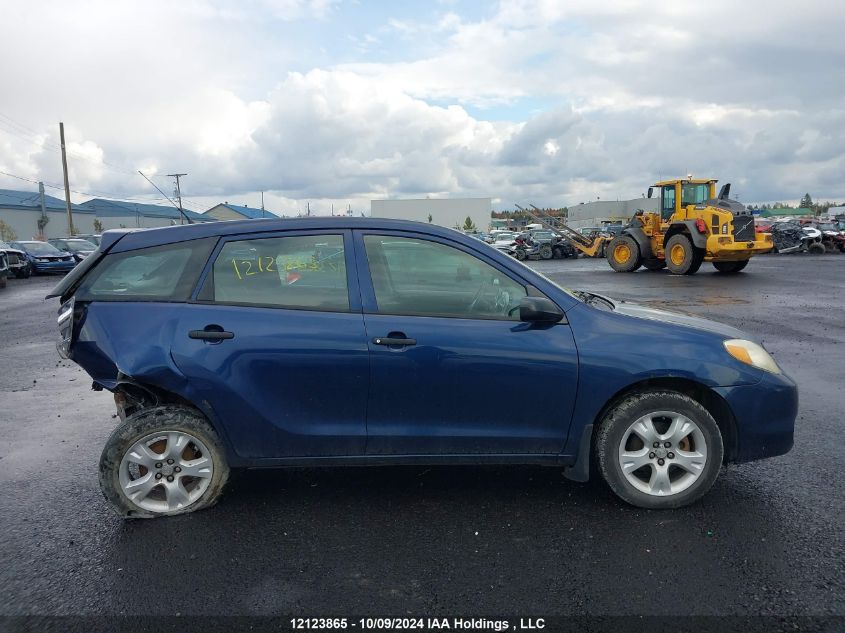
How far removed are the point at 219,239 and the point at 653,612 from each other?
291 centimetres

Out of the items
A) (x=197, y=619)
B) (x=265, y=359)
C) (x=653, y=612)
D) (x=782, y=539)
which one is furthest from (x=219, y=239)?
(x=782, y=539)

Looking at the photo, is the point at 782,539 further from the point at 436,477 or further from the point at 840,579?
the point at 436,477

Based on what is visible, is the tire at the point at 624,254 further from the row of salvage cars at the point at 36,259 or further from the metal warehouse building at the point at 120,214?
the metal warehouse building at the point at 120,214

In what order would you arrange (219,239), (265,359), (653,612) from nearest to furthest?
(653,612) < (265,359) < (219,239)

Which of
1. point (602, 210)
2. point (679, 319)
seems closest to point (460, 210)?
point (602, 210)

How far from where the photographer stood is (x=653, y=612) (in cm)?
262

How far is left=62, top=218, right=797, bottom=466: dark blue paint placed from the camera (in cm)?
336

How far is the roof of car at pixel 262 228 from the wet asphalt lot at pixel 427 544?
157cm

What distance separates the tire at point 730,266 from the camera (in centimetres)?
2036

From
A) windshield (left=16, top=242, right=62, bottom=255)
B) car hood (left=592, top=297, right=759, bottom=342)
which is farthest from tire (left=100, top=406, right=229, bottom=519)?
windshield (left=16, top=242, right=62, bottom=255)

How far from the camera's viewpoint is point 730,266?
20656 millimetres

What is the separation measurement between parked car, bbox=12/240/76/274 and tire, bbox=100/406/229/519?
25.6 m

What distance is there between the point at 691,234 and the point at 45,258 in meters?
24.5

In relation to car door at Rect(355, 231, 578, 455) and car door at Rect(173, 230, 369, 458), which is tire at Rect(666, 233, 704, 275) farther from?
car door at Rect(173, 230, 369, 458)
